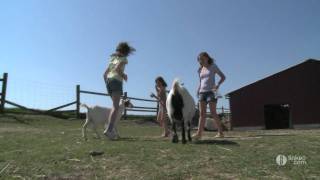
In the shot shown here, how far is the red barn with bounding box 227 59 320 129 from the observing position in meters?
30.9

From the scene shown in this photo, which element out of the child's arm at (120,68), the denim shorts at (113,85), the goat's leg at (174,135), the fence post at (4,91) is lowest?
the goat's leg at (174,135)

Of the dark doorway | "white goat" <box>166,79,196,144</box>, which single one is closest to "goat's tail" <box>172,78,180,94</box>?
"white goat" <box>166,79,196,144</box>

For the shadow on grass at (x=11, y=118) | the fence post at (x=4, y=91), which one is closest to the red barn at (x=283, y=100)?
the shadow on grass at (x=11, y=118)

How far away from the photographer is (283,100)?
31906 mm

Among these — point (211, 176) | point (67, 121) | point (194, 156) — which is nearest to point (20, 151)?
point (194, 156)

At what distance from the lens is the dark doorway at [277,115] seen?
3344 cm

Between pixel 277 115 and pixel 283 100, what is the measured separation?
2.79 metres

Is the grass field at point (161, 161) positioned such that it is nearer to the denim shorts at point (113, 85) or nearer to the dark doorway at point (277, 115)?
the denim shorts at point (113, 85)

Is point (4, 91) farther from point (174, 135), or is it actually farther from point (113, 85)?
point (174, 135)

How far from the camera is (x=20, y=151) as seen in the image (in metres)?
Answer: 8.23

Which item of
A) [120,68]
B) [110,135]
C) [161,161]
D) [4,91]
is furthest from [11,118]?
[161,161]

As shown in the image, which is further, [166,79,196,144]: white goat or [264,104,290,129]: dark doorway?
[264,104,290,129]: dark doorway

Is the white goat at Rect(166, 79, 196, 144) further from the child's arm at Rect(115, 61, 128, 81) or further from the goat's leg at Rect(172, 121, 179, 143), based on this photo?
the child's arm at Rect(115, 61, 128, 81)

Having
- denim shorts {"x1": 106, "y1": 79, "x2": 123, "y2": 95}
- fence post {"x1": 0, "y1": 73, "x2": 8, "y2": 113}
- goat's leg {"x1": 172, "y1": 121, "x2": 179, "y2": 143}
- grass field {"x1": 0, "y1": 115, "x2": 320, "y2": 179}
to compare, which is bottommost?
grass field {"x1": 0, "y1": 115, "x2": 320, "y2": 179}
